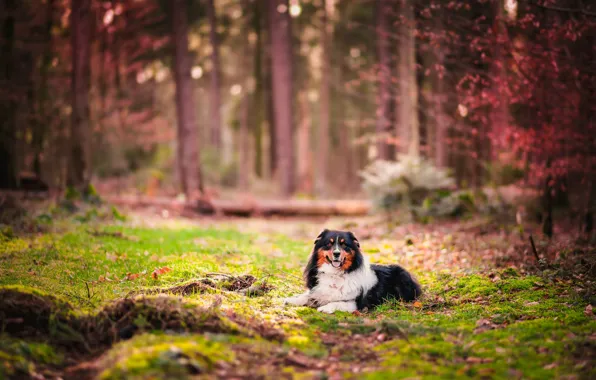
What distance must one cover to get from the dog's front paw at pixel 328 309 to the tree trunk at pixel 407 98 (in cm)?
1147

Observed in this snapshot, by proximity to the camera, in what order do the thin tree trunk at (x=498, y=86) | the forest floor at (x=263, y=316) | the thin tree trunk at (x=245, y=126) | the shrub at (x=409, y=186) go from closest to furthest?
the forest floor at (x=263, y=316), the thin tree trunk at (x=498, y=86), the shrub at (x=409, y=186), the thin tree trunk at (x=245, y=126)

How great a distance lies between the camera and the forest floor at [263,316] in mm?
4500

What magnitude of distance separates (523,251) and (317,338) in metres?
5.70

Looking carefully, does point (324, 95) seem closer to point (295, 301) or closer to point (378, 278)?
point (378, 278)

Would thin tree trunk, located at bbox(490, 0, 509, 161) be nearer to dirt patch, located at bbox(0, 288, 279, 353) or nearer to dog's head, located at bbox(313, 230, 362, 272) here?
dog's head, located at bbox(313, 230, 362, 272)

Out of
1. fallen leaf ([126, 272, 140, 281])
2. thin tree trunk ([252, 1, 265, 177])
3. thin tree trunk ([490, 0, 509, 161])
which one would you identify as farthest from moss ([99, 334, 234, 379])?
thin tree trunk ([252, 1, 265, 177])

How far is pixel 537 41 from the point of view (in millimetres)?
10812

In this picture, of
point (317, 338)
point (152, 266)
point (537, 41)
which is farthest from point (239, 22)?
point (317, 338)

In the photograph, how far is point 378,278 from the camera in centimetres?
729

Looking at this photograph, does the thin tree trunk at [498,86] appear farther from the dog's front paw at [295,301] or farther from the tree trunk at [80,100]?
the tree trunk at [80,100]

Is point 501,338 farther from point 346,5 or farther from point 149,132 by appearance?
point 346,5

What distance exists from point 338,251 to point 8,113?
14.4 meters

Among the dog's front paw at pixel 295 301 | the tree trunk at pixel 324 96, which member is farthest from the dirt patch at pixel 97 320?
the tree trunk at pixel 324 96

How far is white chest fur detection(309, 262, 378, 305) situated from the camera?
681 centimetres
